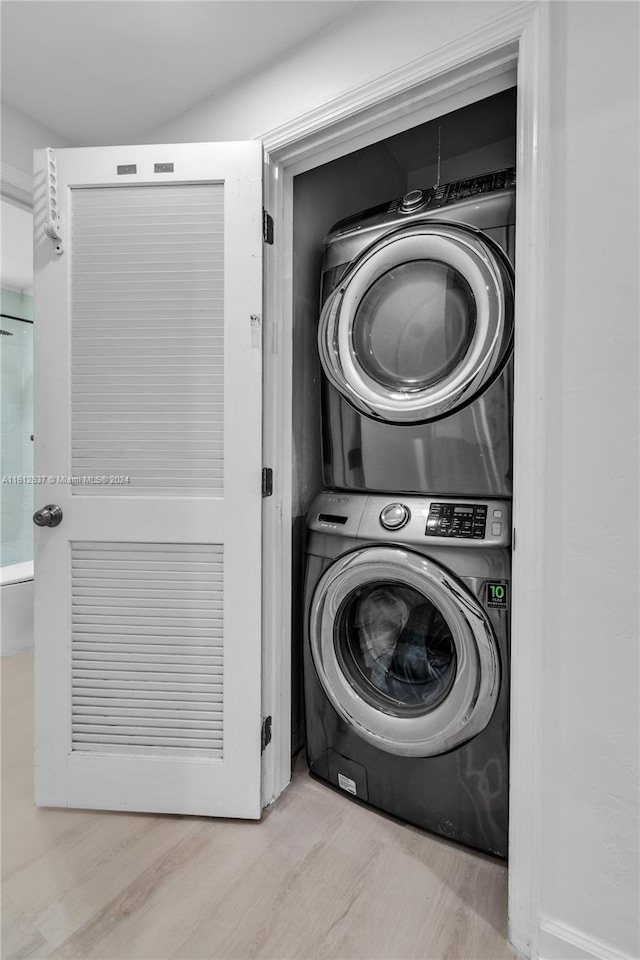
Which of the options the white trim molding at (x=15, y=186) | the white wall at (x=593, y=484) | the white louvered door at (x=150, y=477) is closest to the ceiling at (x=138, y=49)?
the white trim molding at (x=15, y=186)

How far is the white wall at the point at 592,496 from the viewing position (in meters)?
1.05

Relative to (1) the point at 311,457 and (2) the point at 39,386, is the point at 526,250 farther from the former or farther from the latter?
(2) the point at 39,386

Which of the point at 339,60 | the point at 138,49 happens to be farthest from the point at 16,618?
the point at 339,60

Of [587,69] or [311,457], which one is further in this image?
[311,457]

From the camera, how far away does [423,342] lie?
1590 millimetres

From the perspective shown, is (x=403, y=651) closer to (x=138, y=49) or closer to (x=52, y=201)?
(x=52, y=201)

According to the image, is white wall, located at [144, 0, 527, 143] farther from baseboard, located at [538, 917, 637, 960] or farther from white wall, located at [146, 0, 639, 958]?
baseboard, located at [538, 917, 637, 960]

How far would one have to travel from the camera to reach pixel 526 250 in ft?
3.79

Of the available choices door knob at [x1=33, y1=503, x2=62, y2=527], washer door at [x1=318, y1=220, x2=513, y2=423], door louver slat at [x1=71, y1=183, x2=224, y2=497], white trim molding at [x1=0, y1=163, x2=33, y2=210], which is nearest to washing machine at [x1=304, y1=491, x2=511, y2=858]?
washer door at [x1=318, y1=220, x2=513, y2=423]

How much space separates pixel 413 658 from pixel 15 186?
2247 millimetres

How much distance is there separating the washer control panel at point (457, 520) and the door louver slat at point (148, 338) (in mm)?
642

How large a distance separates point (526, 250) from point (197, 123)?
1351mm

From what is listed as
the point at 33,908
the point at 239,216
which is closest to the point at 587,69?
the point at 239,216

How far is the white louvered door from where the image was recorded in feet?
5.20
